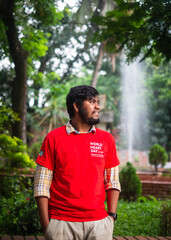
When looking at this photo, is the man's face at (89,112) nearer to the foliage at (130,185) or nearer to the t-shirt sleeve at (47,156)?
the t-shirt sleeve at (47,156)

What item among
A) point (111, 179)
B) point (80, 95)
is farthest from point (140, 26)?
point (111, 179)

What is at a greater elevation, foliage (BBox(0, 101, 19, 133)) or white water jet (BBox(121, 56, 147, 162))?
white water jet (BBox(121, 56, 147, 162))

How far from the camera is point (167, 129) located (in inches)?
1292

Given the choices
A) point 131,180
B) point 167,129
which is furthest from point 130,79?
point 131,180

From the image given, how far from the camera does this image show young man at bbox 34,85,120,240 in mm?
2104

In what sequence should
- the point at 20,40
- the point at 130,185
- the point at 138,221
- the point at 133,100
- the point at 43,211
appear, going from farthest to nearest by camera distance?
the point at 133,100, the point at 20,40, the point at 130,185, the point at 138,221, the point at 43,211

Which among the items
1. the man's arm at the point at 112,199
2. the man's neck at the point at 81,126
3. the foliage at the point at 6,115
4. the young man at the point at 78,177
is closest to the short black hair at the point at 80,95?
the young man at the point at 78,177

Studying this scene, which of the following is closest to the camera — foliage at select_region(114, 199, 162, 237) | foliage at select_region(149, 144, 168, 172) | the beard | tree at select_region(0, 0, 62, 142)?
the beard

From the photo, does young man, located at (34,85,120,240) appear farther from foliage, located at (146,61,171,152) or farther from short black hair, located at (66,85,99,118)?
foliage, located at (146,61,171,152)

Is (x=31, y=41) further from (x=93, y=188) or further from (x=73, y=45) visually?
(x=73, y=45)

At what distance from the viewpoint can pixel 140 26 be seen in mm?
4461

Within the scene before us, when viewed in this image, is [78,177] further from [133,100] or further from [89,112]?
[133,100]

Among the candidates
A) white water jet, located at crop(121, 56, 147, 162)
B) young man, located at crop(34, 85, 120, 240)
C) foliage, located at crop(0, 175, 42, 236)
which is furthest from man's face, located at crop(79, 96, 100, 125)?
white water jet, located at crop(121, 56, 147, 162)

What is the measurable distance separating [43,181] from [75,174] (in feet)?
0.75
